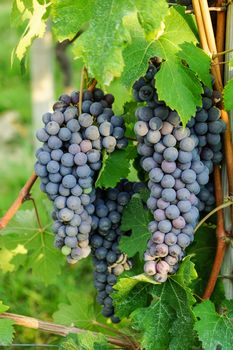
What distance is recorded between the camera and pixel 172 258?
157cm

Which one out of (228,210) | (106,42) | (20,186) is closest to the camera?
(106,42)

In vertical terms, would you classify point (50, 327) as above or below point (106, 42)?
below

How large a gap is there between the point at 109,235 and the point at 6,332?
1.28 ft

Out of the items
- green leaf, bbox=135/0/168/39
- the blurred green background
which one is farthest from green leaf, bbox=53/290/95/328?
green leaf, bbox=135/0/168/39

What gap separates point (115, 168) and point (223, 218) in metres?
0.34

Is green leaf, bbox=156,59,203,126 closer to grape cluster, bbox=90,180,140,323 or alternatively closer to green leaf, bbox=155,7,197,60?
green leaf, bbox=155,7,197,60

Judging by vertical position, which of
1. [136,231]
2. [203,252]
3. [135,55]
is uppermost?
[135,55]

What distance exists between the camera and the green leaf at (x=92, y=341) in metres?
1.74

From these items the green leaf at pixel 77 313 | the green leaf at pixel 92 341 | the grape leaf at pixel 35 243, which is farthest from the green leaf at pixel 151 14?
the green leaf at pixel 77 313

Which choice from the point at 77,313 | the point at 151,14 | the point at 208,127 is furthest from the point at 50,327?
the point at 151,14

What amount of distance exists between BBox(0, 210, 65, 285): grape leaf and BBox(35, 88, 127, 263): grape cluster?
1.53 ft

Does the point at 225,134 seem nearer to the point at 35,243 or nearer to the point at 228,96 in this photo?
the point at 228,96

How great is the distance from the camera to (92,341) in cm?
175

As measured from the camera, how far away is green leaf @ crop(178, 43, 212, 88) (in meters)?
1.50
